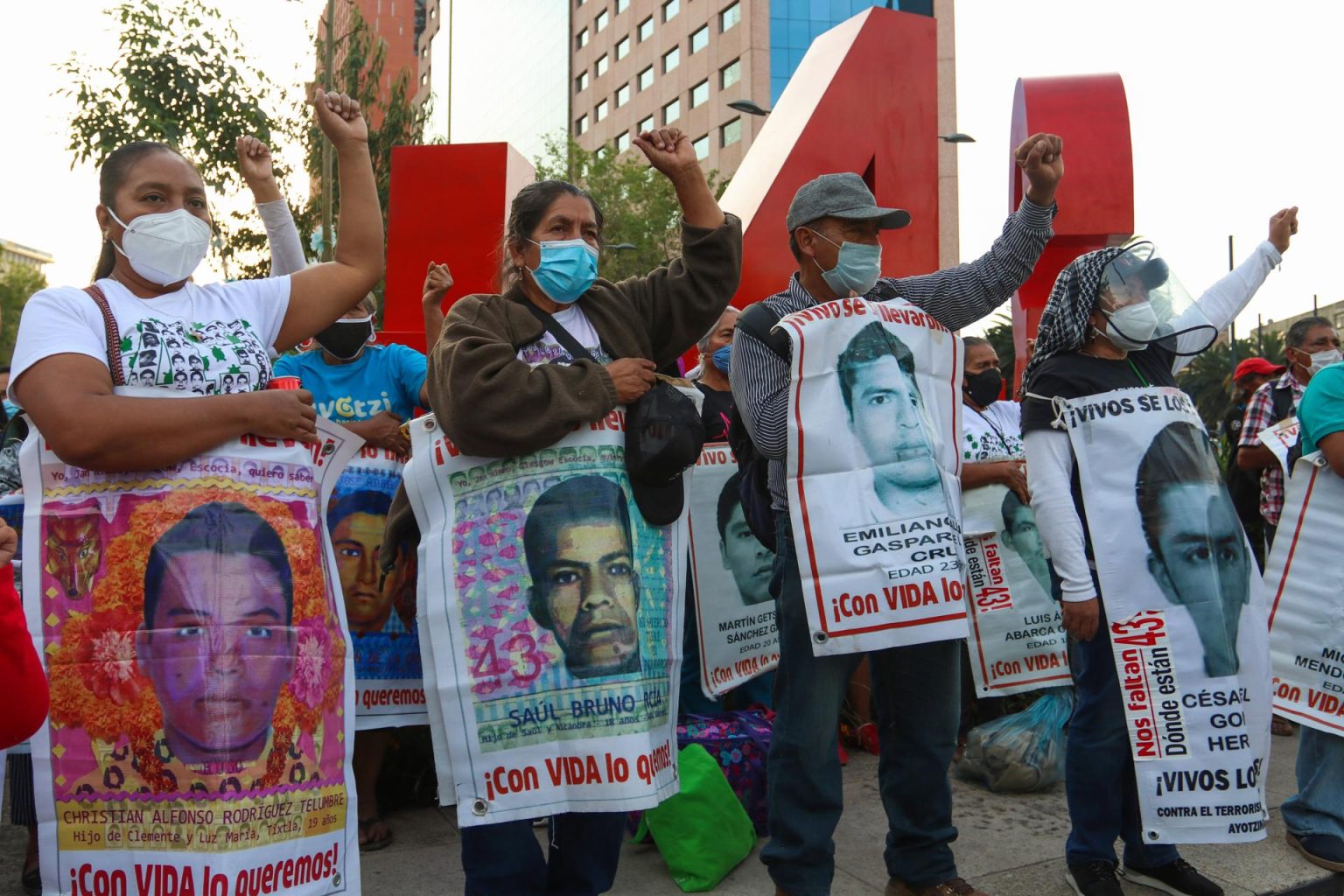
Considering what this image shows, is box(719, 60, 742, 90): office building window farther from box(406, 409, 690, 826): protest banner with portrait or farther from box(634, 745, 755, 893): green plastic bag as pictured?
box(406, 409, 690, 826): protest banner with portrait

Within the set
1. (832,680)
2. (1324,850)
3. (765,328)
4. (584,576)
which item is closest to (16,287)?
(765,328)

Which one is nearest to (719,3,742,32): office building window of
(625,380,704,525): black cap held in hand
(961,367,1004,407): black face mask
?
(961,367,1004,407): black face mask

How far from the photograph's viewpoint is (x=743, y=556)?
4539 millimetres

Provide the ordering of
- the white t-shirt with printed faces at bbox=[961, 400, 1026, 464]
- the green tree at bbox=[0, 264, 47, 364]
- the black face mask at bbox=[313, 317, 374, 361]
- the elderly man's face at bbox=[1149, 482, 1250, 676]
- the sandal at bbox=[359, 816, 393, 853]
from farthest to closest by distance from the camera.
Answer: the green tree at bbox=[0, 264, 47, 364] < the white t-shirt with printed faces at bbox=[961, 400, 1026, 464] < the black face mask at bbox=[313, 317, 374, 361] < the sandal at bbox=[359, 816, 393, 853] < the elderly man's face at bbox=[1149, 482, 1250, 676]

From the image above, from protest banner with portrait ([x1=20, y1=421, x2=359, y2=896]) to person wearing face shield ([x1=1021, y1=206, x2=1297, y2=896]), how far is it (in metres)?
2.08

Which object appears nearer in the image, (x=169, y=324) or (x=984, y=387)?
(x=169, y=324)

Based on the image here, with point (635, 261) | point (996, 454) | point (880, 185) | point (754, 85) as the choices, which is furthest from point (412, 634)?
point (754, 85)

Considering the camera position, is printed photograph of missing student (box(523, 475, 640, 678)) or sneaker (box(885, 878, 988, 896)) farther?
sneaker (box(885, 878, 988, 896))

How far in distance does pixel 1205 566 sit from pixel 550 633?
1.89 metres

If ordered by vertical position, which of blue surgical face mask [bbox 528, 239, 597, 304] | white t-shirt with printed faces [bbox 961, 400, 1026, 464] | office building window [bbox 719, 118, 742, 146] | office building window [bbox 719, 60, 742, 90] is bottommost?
white t-shirt with printed faces [bbox 961, 400, 1026, 464]

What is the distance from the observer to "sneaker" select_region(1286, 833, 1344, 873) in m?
3.58

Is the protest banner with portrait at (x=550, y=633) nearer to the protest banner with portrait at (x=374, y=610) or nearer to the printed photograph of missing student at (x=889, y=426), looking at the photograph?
the printed photograph of missing student at (x=889, y=426)

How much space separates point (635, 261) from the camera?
3106 cm

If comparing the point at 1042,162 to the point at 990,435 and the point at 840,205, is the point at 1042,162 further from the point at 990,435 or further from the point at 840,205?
the point at 990,435
